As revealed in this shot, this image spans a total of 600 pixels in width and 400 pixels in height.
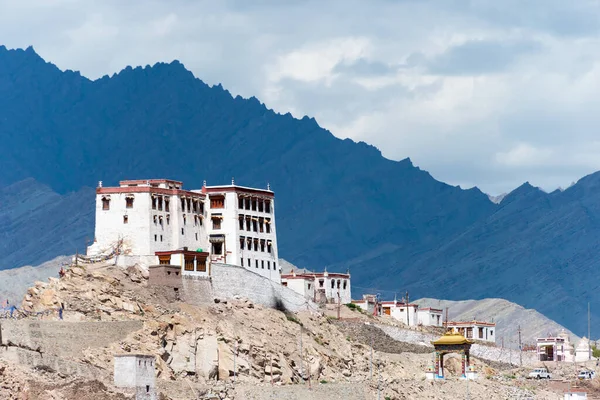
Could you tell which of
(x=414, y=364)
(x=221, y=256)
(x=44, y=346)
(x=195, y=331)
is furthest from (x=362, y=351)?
(x=44, y=346)

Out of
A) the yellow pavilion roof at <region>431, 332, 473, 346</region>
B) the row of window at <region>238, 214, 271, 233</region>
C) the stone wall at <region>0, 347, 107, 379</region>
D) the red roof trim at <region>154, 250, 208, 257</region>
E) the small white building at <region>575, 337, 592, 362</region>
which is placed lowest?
the stone wall at <region>0, 347, 107, 379</region>

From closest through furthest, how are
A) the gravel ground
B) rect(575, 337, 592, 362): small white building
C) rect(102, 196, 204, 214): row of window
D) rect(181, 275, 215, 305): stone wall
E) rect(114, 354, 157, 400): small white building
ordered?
rect(114, 354, 157, 400): small white building
rect(181, 275, 215, 305): stone wall
rect(102, 196, 204, 214): row of window
the gravel ground
rect(575, 337, 592, 362): small white building

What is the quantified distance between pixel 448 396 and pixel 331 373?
35.3 ft

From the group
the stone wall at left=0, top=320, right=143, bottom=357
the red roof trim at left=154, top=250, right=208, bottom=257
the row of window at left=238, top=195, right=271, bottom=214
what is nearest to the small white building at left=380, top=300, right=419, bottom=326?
the row of window at left=238, top=195, right=271, bottom=214

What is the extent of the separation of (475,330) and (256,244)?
4717 centimetres

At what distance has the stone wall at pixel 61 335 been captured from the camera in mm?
103062

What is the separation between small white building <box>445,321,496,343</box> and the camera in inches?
7136

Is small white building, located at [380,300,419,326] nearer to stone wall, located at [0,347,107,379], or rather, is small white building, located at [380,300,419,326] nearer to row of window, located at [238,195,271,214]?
row of window, located at [238,195,271,214]

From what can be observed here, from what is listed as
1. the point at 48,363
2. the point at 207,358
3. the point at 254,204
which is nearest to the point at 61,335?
the point at 48,363

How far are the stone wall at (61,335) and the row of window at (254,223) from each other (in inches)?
1182

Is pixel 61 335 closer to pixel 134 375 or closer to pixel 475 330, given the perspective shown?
pixel 134 375

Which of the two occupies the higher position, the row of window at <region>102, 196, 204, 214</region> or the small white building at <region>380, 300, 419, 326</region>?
the row of window at <region>102, 196, 204, 214</region>

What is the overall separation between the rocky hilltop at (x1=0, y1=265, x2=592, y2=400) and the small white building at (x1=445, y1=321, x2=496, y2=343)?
98.4 ft

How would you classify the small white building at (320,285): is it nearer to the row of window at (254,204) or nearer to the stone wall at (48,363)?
the row of window at (254,204)
